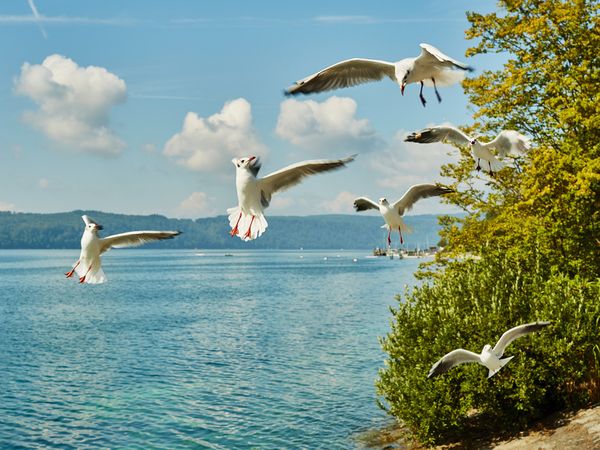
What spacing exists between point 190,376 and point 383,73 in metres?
31.4

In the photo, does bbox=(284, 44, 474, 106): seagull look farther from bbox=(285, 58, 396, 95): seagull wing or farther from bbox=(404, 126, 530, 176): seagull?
bbox=(404, 126, 530, 176): seagull

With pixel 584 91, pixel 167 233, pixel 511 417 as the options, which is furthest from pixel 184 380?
pixel 167 233

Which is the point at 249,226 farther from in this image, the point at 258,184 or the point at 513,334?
the point at 513,334

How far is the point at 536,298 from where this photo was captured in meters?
20.1

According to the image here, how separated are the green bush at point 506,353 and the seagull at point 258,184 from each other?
1291 cm

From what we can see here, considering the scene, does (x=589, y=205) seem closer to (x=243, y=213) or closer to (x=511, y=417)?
(x=511, y=417)

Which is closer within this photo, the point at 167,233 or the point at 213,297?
the point at 167,233

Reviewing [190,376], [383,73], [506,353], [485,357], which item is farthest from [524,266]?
[190,376]

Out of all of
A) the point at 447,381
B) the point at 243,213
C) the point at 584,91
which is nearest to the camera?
the point at 243,213

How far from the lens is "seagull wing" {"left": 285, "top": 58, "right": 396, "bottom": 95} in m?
10.8

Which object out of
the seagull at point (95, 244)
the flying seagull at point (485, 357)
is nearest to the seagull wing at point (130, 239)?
the seagull at point (95, 244)

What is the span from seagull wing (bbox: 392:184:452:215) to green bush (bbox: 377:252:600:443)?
744 centimetres

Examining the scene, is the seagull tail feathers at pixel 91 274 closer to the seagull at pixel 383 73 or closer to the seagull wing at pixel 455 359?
the seagull at pixel 383 73

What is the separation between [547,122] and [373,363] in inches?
754
